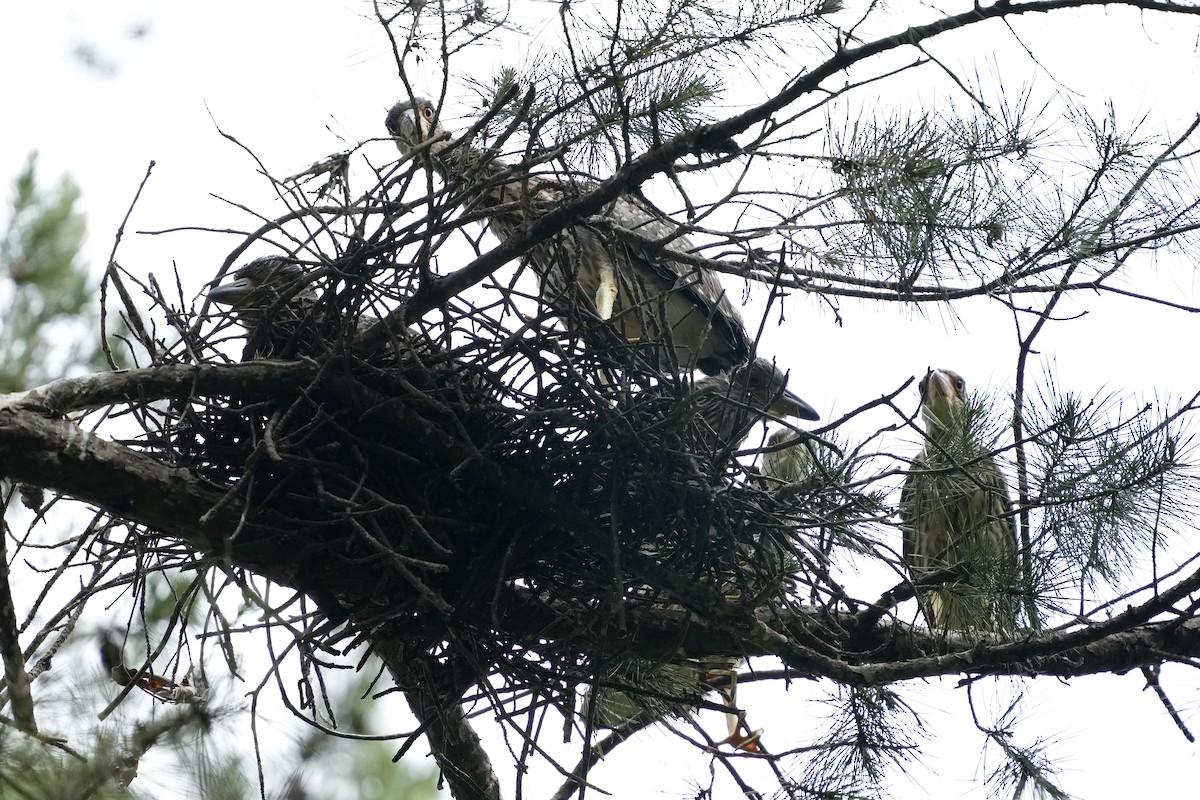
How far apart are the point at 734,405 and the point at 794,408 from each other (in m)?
2.23

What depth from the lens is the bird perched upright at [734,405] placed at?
2.26 m

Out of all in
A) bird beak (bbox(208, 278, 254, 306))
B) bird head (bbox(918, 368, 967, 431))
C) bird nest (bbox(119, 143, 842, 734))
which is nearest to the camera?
bird nest (bbox(119, 143, 842, 734))

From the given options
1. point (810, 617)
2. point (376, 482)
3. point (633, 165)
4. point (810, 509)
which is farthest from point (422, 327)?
point (810, 617)

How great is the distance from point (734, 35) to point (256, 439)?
123cm

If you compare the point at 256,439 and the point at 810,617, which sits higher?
the point at 810,617

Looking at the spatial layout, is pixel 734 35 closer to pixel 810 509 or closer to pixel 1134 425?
pixel 810 509

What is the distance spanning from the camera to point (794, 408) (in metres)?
4.43

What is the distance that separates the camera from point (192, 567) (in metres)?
2.36

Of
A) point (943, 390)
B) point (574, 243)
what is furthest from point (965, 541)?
point (943, 390)

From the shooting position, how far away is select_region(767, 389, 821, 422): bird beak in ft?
14.4

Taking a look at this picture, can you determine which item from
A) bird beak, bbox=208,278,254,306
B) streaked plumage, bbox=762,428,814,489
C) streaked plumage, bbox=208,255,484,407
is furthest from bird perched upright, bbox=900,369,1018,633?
bird beak, bbox=208,278,254,306

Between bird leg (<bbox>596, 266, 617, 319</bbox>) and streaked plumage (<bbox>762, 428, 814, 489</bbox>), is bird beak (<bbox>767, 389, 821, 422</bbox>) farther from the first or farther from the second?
streaked plumage (<bbox>762, 428, 814, 489</bbox>)

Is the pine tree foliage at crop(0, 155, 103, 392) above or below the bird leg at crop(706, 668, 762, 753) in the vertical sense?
above

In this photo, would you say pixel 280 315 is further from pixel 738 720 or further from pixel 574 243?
pixel 738 720
